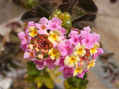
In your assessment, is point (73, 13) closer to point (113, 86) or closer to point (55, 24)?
point (55, 24)

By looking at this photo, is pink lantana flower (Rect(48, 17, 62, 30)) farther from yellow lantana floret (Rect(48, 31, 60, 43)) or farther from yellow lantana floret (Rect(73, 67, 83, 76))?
yellow lantana floret (Rect(73, 67, 83, 76))

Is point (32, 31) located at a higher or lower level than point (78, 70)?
higher

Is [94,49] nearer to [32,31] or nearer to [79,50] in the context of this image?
[79,50]

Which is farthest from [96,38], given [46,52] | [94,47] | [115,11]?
[115,11]

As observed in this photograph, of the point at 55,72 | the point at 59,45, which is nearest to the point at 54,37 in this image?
the point at 59,45

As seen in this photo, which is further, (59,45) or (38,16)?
(38,16)

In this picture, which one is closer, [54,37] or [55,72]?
[54,37]
